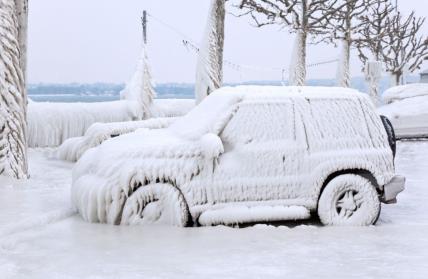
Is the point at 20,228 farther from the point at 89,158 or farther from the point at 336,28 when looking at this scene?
the point at 336,28

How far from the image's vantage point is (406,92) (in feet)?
77.6

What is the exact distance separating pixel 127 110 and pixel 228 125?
17.5 metres

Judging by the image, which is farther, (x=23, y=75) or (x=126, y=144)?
(x=23, y=75)

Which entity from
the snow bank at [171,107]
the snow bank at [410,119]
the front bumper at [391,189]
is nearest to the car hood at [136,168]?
the front bumper at [391,189]

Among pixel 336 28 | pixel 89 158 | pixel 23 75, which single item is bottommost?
pixel 89 158

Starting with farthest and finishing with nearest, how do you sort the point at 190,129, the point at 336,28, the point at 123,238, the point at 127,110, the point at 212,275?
the point at 336,28
the point at 127,110
the point at 190,129
the point at 123,238
the point at 212,275

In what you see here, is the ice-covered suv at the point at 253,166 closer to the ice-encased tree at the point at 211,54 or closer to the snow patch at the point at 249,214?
the snow patch at the point at 249,214

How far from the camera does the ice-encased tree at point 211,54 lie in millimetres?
20203

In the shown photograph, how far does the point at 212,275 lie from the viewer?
5.24 meters

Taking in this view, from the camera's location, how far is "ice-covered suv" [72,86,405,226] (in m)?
7.19

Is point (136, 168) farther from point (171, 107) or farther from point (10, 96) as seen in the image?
point (171, 107)

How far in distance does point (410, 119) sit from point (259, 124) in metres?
14.4

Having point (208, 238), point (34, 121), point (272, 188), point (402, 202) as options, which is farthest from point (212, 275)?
point (34, 121)

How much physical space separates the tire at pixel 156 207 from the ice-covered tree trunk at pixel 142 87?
1819 centimetres
